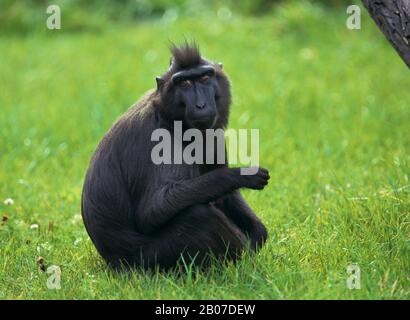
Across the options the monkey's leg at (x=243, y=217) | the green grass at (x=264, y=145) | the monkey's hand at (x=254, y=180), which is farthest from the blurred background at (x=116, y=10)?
the monkey's hand at (x=254, y=180)

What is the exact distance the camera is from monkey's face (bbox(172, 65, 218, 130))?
497 centimetres

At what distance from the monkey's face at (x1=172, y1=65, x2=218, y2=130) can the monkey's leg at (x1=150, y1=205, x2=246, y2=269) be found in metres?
0.59

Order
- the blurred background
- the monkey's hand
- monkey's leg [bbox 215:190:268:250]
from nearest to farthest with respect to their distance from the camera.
Answer: the monkey's hand, monkey's leg [bbox 215:190:268:250], the blurred background

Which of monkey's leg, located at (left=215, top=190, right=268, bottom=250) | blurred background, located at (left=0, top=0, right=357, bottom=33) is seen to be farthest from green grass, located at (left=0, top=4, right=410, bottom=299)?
blurred background, located at (left=0, top=0, right=357, bottom=33)

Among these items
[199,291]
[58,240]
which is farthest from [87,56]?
[199,291]

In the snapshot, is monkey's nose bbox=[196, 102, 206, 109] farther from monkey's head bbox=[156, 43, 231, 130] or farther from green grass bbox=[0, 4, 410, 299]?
green grass bbox=[0, 4, 410, 299]

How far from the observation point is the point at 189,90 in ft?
16.6

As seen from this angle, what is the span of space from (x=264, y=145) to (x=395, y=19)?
3.56 meters

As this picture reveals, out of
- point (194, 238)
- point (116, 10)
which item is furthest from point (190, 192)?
point (116, 10)

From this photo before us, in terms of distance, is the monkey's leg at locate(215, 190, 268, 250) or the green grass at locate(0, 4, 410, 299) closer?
the green grass at locate(0, 4, 410, 299)

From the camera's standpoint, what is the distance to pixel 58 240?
19.7 ft

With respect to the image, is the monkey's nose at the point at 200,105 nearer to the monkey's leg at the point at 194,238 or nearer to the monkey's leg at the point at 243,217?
the monkey's leg at the point at 194,238

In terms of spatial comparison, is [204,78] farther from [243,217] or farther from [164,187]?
[243,217]
